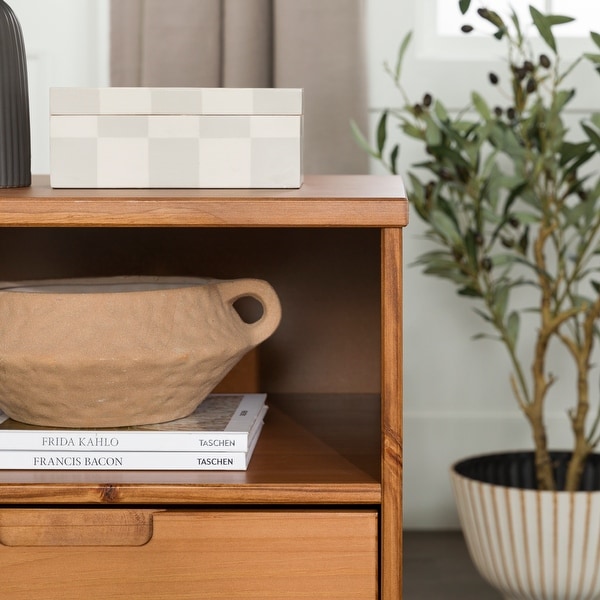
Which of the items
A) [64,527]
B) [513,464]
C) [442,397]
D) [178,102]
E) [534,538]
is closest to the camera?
[64,527]

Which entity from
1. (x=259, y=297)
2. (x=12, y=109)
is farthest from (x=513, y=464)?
(x=12, y=109)

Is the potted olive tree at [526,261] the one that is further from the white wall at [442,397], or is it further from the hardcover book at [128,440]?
the hardcover book at [128,440]

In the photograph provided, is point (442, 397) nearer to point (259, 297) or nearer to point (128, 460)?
point (259, 297)

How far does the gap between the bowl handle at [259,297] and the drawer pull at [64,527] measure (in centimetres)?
22

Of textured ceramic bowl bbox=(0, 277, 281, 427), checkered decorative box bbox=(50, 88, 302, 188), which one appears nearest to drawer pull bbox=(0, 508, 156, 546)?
textured ceramic bowl bbox=(0, 277, 281, 427)

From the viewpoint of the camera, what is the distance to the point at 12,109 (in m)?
0.93

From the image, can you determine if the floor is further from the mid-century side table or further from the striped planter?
the mid-century side table

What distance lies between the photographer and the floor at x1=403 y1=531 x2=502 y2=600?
5.01 ft

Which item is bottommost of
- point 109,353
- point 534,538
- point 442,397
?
point 534,538

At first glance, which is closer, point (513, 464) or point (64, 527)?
point (64, 527)

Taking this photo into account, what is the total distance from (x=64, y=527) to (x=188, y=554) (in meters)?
0.11

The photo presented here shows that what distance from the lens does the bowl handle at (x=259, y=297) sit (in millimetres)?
922

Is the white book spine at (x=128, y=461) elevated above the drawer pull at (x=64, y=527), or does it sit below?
above

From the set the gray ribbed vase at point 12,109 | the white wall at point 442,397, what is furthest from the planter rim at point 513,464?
the gray ribbed vase at point 12,109
